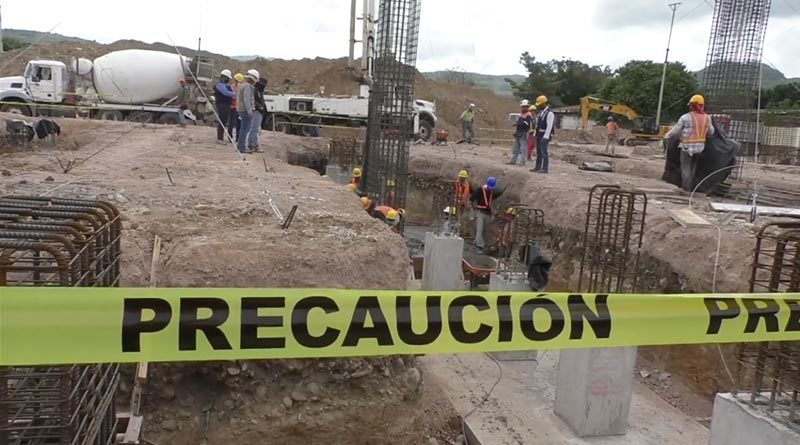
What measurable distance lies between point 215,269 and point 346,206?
334 cm

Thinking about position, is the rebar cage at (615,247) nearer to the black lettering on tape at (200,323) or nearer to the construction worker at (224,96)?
the black lettering on tape at (200,323)

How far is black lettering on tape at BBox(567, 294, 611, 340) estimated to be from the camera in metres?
3.19

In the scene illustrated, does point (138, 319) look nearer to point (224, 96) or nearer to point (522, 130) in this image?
point (224, 96)

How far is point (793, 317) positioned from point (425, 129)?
81.1ft

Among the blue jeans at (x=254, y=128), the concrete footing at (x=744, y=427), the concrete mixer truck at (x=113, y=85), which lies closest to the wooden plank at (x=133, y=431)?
the concrete footing at (x=744, y=427)

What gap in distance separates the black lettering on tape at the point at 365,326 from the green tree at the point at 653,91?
47773mm

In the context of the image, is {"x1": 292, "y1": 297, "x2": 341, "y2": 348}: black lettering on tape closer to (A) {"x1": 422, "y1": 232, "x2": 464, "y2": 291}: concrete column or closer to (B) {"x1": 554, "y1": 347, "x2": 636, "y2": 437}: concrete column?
(B) {"x1": 554, "y1": 347, "x2": 636, "y2": 437}: concrete column

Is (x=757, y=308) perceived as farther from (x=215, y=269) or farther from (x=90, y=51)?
(x=90, y=51)

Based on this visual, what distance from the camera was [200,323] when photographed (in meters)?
2.65

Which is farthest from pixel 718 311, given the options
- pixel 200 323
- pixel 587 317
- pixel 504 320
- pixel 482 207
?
pixel 482 207

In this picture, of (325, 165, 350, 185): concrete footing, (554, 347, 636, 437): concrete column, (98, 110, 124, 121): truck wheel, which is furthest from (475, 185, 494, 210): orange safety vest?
(98, 110, 124, 121): truck wheel

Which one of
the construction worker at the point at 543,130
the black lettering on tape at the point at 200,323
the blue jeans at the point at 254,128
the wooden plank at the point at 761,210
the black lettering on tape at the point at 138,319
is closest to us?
→ the black lettering on tape at the point at 138,319

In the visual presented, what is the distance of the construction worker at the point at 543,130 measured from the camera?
1377 cm

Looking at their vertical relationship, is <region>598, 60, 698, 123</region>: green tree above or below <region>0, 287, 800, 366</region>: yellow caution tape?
above
